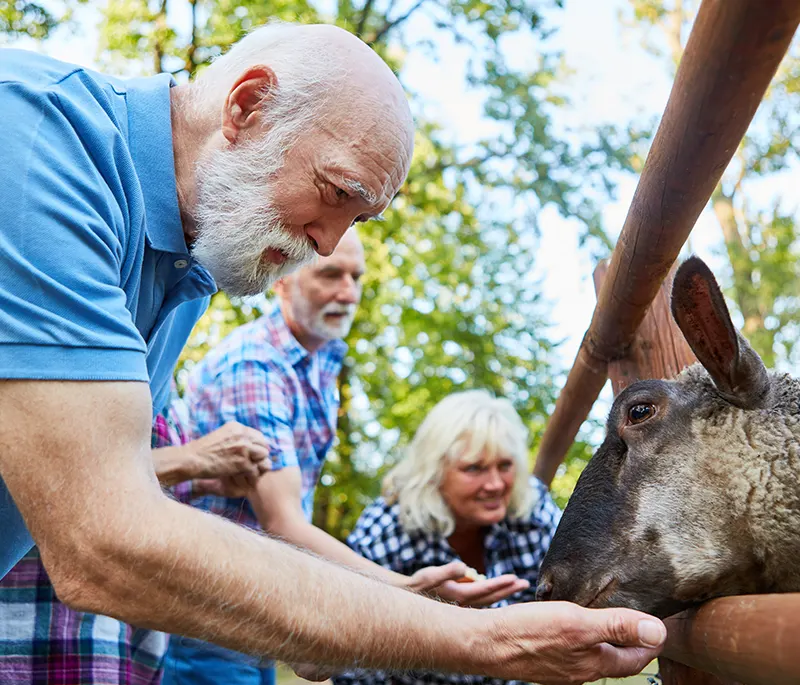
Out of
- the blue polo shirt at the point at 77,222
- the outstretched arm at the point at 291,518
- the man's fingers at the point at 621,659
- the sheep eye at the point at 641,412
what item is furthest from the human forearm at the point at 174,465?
the man's fingers at the point at 621,659

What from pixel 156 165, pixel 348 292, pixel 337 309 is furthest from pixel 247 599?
pixel 348 292

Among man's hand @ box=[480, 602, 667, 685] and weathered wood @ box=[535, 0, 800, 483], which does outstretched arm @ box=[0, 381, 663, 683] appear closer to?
man's hand @ box=[480, 602, 667, 685]

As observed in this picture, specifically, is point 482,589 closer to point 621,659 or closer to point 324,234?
point 621,659

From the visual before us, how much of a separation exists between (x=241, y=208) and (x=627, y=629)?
1.43 m

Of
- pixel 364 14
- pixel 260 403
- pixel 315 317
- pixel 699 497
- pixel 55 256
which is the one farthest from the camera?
pixel 364 14

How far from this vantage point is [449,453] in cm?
430

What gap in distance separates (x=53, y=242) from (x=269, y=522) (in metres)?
1.96

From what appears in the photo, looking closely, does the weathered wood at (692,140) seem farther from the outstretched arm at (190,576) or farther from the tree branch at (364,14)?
the tree branch at (364,14)

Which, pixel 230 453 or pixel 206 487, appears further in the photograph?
pixel 206 487

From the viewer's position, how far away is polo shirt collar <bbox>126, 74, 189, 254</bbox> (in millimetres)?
2258

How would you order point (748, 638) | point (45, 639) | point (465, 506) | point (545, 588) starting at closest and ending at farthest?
1. point (748, 638)
2. point (545, 588)
3. point (45, 639)
4. point (465, 506)

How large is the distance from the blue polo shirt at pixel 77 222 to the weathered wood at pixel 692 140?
118cm

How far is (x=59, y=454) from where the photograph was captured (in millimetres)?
1563

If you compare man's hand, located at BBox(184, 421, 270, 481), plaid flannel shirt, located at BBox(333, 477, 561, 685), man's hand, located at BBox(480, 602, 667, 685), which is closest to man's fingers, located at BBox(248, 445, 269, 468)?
man's hand, located at BBox(184, 421, 270, 481)
